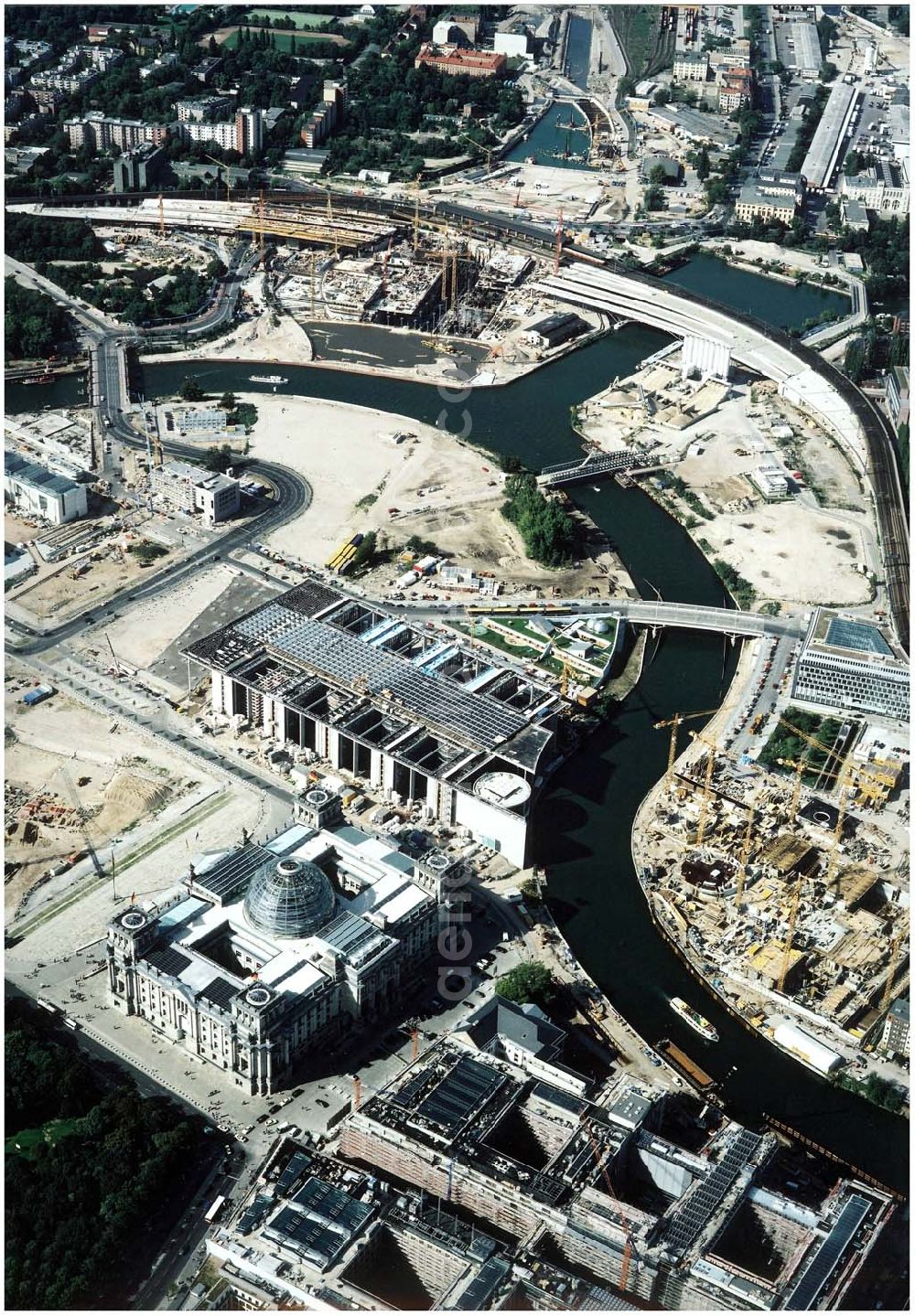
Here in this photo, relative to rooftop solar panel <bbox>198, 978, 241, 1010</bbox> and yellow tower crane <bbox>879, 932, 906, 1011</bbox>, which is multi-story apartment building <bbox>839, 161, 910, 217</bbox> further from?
rooftop solar panel <bbox>198, 978, 241, 1010</bbox>

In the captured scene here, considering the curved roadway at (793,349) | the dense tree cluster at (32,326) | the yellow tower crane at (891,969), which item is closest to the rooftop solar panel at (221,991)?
the yellow tower crane at (891,969)

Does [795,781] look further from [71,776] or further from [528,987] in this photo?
[71,776]

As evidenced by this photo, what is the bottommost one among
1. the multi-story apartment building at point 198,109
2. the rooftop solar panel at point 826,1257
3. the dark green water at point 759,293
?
the rooftop solar panel at point 826,1257

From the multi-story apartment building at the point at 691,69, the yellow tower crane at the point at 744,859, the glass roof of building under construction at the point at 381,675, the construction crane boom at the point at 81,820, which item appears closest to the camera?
the yellow tower crane at the point at 744,859

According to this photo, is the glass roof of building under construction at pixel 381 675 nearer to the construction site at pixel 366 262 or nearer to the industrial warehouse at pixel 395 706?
the industrial warehouse at pixel 395 706

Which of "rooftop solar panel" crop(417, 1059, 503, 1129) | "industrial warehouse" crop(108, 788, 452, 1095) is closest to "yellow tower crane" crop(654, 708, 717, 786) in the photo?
"industrial warehouse" crop(108, 788, 452, 1095)

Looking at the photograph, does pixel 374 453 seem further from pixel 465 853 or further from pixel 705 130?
pixel 705 130

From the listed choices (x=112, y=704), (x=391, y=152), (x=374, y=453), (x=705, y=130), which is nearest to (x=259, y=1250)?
(x=112, y=704)
